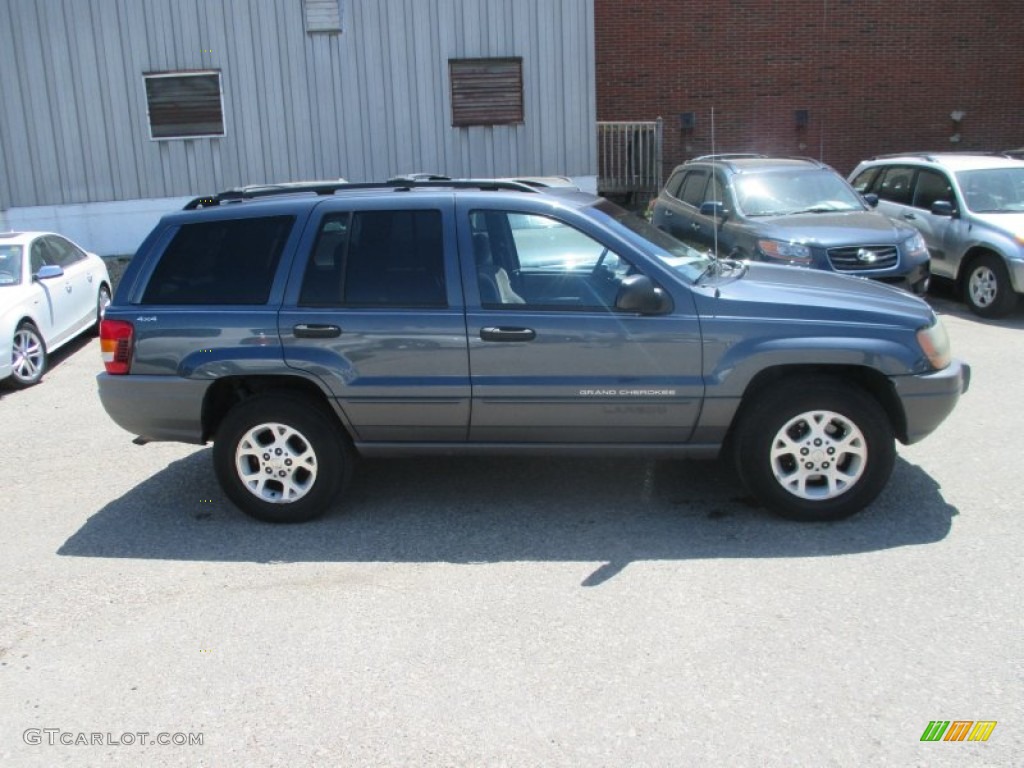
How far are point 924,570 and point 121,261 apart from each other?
13.8 metres

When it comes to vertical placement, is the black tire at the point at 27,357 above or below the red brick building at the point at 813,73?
below

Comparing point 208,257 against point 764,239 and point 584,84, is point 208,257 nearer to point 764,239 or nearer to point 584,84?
point 764,239

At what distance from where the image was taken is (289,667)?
3.92m

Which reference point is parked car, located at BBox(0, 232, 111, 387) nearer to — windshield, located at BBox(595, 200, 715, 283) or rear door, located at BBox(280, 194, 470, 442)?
rear door, located at BBox(280, 194, 470, 442)

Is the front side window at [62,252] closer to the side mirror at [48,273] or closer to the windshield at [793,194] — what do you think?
the side mirror at [48,273]

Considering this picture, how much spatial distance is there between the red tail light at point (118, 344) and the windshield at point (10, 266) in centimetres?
514

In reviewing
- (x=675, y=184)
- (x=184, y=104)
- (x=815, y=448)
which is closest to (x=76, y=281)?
(x=184, y=104)

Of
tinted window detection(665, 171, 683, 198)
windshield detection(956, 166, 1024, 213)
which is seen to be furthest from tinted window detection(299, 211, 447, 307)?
windshield detection(956, 166, 1024, 213)

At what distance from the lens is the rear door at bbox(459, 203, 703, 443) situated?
504 centimetres

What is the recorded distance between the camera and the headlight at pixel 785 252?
376 inches

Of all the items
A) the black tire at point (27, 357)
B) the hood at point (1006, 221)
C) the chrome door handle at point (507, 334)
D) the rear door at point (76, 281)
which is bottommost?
the black tire at point (27, 357)

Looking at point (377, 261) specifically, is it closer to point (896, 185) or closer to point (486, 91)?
point (896, 185)

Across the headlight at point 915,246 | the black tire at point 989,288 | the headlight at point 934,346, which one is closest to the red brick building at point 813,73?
the black tire at point 989,288

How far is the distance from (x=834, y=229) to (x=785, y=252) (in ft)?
2.12
